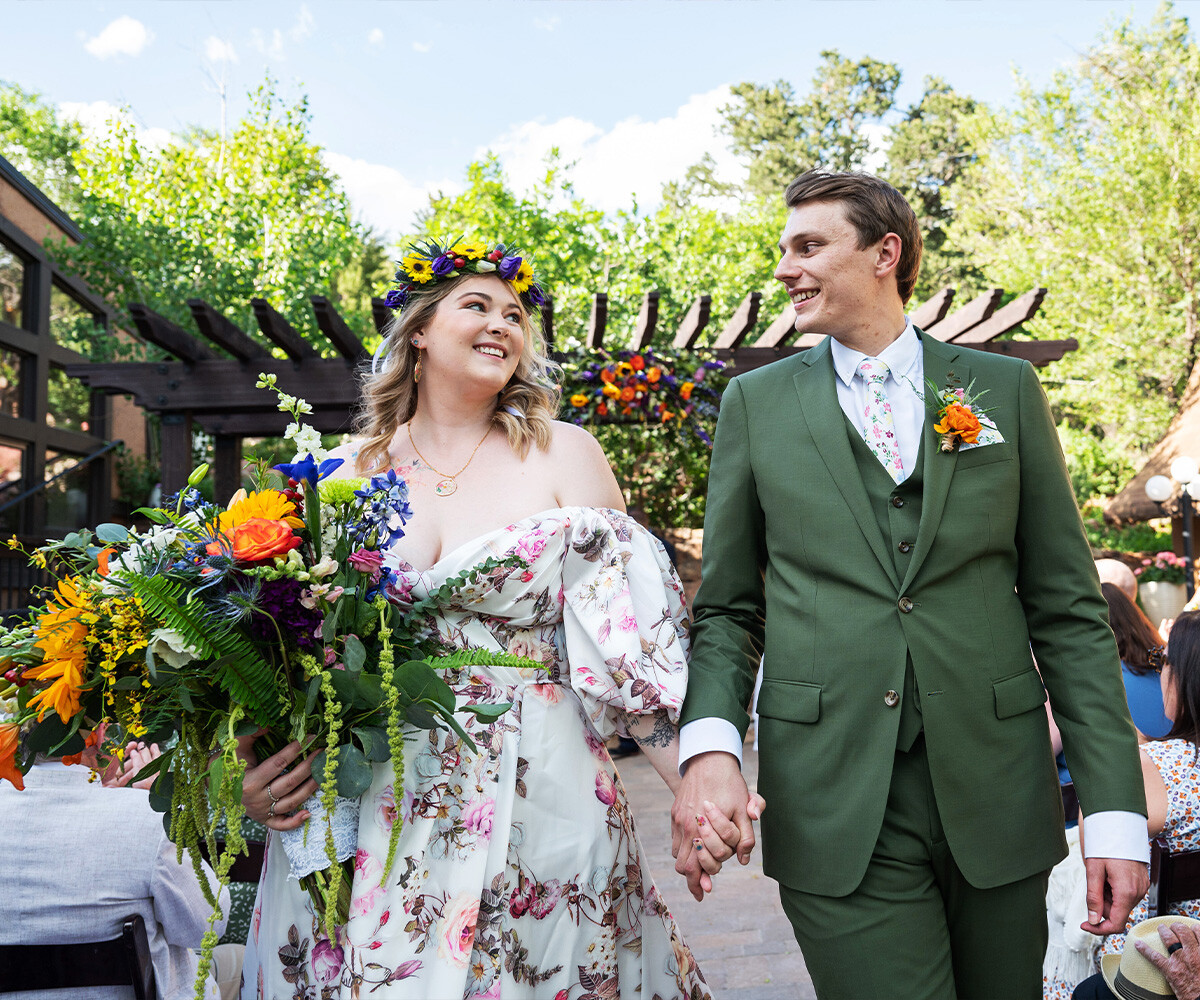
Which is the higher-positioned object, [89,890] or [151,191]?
[151,191]

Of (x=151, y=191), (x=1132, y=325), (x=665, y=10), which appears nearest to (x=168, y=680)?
(x=151, y=191)

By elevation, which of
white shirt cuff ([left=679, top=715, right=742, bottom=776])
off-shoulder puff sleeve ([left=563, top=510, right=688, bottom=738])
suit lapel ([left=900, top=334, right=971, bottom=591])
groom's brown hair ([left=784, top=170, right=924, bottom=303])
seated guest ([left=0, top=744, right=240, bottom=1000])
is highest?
groom's brown hair ([left=784, top=170, right=924, bottom=303])

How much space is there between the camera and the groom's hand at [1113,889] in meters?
1.71

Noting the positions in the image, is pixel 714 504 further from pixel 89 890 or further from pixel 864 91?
pixel 864 91

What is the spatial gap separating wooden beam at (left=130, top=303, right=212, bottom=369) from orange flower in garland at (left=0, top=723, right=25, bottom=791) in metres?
5.03

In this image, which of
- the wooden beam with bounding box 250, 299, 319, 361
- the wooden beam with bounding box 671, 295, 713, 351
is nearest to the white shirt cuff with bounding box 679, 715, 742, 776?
the wooden beam with bounding box 250, 299, 319, 361

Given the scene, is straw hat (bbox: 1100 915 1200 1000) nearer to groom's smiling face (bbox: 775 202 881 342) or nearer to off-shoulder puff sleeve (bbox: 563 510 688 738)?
off-shoulder puff sleeve (bbox: 563 510 688 738)

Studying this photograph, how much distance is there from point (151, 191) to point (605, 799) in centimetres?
1714

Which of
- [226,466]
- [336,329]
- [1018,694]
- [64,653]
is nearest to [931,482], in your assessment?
[1018,694]

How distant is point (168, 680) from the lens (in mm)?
1593

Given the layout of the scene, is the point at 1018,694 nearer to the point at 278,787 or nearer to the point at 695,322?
the point at 278,787

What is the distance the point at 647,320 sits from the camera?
753 centimetres

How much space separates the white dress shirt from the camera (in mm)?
1731

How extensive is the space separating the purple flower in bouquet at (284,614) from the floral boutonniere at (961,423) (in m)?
1.18
